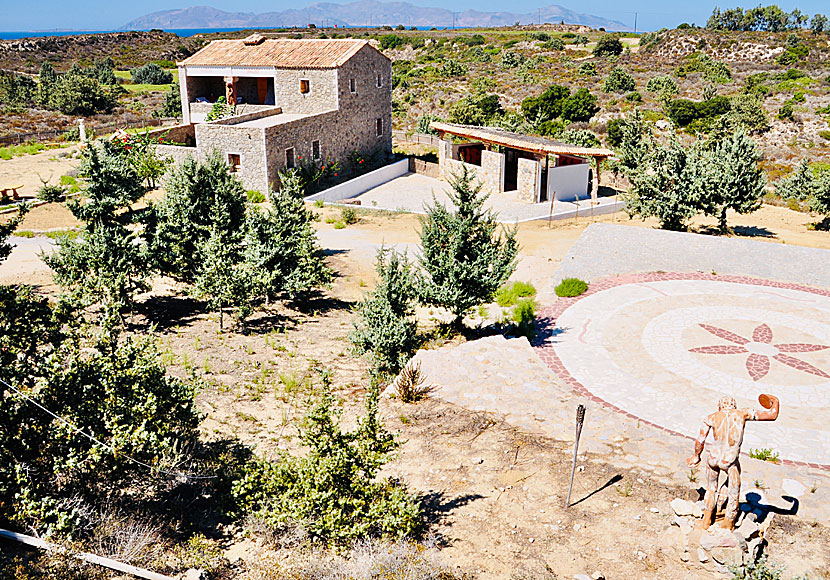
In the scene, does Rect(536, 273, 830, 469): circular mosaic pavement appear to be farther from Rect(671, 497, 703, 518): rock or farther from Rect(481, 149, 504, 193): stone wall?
Rect(481, 149, 504, 193): stone wall

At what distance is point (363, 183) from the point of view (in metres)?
35.9

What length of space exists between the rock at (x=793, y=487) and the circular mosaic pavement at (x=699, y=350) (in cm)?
192

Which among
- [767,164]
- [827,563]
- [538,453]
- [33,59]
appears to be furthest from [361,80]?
[33,59]

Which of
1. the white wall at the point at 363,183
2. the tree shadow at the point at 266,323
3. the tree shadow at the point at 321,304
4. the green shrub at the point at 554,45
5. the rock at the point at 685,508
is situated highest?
the green shrub at the point at 554,45

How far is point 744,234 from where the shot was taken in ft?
90.1

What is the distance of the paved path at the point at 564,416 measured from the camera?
9.69m

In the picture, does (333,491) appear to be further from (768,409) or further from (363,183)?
(363,183)

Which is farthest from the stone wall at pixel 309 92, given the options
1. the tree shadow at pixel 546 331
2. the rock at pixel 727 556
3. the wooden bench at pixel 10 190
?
the rock at pixel 727 556

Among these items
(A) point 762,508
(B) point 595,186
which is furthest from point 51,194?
(A) point 762,508

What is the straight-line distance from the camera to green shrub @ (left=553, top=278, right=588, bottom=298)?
62.0ft

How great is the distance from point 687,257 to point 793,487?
515 inches

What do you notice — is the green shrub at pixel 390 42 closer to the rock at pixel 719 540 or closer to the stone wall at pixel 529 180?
the stone wall at pixel 529 180

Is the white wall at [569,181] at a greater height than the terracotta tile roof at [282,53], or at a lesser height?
lesser

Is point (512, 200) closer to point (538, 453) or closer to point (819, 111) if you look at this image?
point (538, 453)
